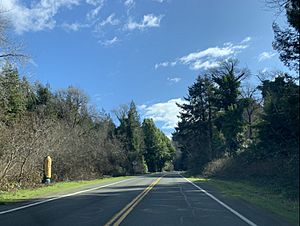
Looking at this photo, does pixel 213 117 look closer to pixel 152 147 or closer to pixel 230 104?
pixel 230 104

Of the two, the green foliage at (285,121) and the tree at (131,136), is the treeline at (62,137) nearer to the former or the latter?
the tree at (131,136)

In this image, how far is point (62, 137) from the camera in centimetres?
4497

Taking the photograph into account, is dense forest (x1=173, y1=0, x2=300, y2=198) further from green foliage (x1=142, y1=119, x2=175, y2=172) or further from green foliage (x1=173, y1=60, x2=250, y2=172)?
green foliage (x1=142, y1=119, x2=175, y2=172)

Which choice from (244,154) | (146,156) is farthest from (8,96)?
(146,156)

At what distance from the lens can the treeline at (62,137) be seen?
93.8ft

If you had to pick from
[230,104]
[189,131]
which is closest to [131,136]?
[189,131]

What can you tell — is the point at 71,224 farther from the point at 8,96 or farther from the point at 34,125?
the point at 34,125

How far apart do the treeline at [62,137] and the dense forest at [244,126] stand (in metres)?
14.4

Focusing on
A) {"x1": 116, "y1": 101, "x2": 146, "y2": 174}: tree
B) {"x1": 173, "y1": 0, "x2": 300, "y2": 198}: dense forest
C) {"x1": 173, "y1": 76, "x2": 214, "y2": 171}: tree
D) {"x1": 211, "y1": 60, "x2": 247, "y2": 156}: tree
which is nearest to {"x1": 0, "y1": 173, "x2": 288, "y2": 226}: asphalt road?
{"x1": 173, "y1": 0, "x2": 300, "y2": 198}: dense forest

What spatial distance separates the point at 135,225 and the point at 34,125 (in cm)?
2558

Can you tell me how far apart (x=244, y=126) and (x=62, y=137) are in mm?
23466

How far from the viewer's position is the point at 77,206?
16.6 m

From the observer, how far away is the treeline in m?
28.6

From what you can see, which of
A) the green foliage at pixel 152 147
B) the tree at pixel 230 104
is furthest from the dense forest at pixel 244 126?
the green foliage at pixel 152 147
